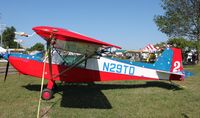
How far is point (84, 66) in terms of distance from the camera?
10.2 metres

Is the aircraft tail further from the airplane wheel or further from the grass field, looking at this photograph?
the airplane wheel

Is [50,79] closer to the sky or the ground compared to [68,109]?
closer to the sky

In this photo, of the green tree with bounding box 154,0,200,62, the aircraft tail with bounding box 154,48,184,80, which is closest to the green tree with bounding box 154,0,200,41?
the green tree with bounding box 154,0,200,62

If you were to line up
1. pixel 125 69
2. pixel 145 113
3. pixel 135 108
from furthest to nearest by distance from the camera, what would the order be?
pixel 125 69 < pixel 135 108 < pixel 145 113

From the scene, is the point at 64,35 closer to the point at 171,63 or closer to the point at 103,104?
the point at 103,104

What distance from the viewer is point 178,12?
97.7 feet

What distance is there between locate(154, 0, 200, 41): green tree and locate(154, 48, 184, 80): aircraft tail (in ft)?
63.6

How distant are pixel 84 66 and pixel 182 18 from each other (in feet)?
72.0

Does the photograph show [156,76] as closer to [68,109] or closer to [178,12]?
[68,109]

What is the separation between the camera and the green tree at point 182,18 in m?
29.5

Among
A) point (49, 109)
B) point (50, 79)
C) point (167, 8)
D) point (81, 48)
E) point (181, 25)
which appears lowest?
point (49, 109)

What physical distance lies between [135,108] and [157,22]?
24.5 metres

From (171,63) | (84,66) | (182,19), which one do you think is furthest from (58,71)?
(182,19)

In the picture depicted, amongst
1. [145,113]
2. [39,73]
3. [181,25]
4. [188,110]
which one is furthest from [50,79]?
[181,25]
